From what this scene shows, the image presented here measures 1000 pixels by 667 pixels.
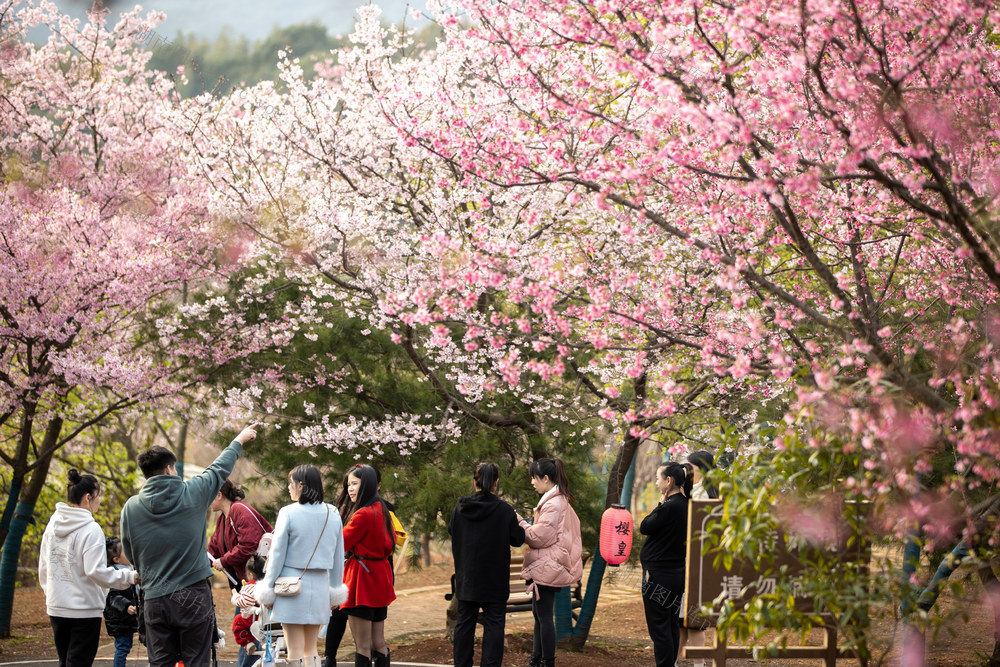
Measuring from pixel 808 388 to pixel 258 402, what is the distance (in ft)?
25.3

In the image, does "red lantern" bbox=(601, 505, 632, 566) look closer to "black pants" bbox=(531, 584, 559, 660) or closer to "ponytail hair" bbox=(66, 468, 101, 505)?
"black pants" bbox=(531, 584, 559, 660)

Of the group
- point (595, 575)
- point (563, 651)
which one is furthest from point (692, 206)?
point (563, 651)

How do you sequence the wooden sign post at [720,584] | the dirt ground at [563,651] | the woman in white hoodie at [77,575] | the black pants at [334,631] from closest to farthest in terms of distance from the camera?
the wooden sign post at [720,584]
the woman in white hoodie at [77,575]
the black pants at [334,631]
the dirt ground at [563,651]

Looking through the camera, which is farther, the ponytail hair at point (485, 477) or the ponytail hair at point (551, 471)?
the ponytail hair at point (551, 471)

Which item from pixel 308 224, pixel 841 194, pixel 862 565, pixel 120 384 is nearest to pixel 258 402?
pixel 120 384

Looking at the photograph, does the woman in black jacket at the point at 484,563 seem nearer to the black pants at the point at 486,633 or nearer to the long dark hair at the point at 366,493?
the black pants at the point at 486,633

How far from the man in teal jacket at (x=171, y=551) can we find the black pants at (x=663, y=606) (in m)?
2.96

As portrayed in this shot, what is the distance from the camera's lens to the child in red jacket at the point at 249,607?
237 inches

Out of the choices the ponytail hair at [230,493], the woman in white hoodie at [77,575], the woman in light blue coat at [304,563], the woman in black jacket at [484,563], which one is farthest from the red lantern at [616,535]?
the woman in white hoodie at [77,575]

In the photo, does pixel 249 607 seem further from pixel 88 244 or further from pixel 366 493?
pixel 88 244

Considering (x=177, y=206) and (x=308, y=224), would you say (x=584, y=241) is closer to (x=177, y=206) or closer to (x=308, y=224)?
(x=308, y=224)

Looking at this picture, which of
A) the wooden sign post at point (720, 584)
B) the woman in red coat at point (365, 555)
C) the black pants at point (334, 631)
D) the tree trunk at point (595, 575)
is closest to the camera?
the wooden sign post at point (720, 584)

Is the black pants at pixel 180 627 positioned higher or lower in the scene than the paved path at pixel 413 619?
higher

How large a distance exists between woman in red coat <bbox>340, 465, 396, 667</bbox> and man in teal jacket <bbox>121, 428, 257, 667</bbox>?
144 centimetres
